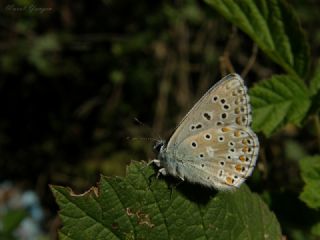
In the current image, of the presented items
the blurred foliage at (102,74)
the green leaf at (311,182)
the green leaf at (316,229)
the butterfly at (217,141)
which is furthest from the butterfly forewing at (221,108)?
the blurred foliage at (102,74)

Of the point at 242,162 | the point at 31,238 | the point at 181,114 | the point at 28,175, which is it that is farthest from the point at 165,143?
the point at 28,175

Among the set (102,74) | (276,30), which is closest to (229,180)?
(276,30)

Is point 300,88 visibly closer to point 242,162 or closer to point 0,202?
point 242,162

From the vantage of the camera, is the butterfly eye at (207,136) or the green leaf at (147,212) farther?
the butterfly eye at (207,136)

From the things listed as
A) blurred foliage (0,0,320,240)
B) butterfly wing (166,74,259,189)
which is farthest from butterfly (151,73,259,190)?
blurred foliage (0,0,320,240)

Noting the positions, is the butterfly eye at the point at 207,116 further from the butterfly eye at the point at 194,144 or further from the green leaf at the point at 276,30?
the green leaf at the point at 276,30

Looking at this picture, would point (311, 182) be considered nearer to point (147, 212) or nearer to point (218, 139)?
point (218, 139)

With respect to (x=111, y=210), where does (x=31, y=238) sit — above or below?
below
